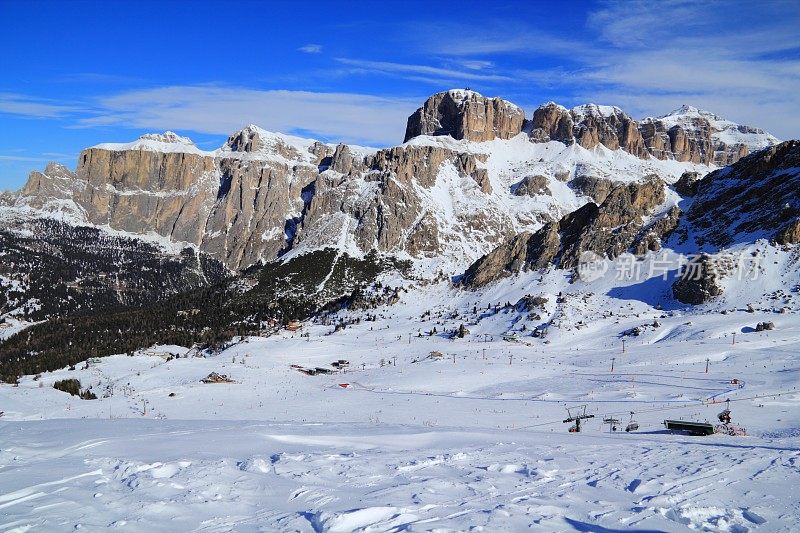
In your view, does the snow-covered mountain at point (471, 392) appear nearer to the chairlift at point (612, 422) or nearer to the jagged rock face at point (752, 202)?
the chairlift at point (612, 422)

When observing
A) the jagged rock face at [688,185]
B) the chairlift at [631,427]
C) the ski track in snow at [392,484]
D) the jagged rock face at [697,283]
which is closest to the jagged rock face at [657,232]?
the jagged rock face at [697,283]

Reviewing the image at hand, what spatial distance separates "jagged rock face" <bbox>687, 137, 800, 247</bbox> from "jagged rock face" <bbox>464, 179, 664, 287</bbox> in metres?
8.30

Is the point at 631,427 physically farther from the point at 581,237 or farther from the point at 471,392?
the point at 581,237

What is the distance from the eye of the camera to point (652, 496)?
1192cm

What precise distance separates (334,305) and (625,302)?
200 feet

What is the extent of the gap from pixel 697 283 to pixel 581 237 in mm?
25273

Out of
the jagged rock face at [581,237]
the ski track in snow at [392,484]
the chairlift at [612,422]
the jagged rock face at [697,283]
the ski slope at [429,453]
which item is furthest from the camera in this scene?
the jagged rock face at [581,237]

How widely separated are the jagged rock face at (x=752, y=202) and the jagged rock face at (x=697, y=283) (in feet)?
22.7

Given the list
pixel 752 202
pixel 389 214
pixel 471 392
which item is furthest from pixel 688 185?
pixel 389 214

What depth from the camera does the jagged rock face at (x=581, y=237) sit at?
9412 cm

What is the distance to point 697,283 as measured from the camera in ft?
243

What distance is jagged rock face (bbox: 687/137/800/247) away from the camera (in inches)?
3088

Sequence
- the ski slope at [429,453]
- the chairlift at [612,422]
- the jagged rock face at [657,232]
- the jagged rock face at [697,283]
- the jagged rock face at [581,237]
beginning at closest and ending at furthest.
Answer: the ski slope at [429,453] < the chairlift at [612,422] < the jagged rock face at [697,283] < the jagged rock face at [657,232] < the jagged rock face at [581,237]

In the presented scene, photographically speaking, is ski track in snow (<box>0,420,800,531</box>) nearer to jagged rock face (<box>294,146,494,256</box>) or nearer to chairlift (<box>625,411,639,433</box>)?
chairlift (<box>625,411,639,433</box>)
